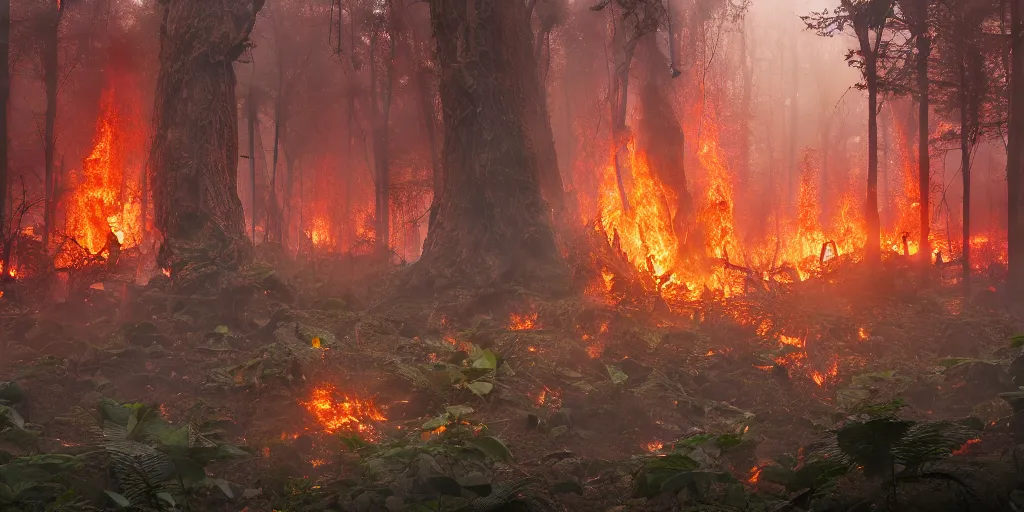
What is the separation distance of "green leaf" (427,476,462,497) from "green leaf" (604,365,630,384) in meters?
3.47

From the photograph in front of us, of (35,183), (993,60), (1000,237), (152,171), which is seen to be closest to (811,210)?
(1000,237)

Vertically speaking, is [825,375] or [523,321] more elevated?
[523,321]

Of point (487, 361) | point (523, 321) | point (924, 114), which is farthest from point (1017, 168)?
point (487, 361)

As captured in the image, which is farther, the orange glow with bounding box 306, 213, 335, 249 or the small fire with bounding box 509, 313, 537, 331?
the orange glow with bounding box 306, 213, 335, 249

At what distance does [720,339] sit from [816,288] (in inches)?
245

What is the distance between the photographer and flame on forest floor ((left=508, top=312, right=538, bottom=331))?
33.5 ft

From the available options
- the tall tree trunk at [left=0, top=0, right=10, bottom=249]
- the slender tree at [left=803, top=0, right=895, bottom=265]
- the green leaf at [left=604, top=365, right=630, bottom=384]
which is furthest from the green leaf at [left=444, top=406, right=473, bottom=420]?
the slender tree at [left=803, top=0, right=895, bottom=265]

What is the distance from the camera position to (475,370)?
6844mm

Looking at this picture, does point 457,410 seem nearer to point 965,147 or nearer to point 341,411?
point 341,411

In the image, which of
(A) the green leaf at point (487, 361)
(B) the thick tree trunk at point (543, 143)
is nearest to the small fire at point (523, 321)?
(A) the green leaf at point (487, 361)

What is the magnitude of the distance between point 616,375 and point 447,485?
3761 mm

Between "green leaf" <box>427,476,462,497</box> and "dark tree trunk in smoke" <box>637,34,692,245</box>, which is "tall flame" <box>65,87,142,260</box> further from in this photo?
"green leaf" <box>427,476,462,497</box>

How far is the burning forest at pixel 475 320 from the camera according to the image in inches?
161

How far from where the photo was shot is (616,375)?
7.36 m
